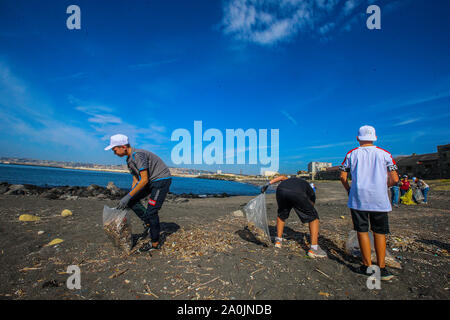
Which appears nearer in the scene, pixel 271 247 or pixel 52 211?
pixel 271 247

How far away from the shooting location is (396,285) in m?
2.89

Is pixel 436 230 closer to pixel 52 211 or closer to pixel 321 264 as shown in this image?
pixel 321 264

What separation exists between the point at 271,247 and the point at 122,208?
128 inches

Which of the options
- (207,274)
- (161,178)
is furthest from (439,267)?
(161,178)

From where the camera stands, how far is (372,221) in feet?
10.2

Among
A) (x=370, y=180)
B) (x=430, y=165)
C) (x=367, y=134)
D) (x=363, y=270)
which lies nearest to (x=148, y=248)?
(x=363, y=270)

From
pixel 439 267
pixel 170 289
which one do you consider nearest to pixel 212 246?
pixel 170 289

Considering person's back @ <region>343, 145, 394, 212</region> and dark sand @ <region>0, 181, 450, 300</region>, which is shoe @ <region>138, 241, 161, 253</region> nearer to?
dark sand @ <region>0, 181, 450, 300</region>

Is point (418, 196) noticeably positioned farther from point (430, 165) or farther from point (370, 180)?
point (430, 165)

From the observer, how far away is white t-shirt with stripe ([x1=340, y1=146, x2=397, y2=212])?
10.1ft

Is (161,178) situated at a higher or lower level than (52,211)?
higher

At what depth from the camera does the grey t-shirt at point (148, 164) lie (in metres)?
3.95
